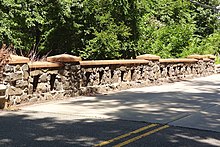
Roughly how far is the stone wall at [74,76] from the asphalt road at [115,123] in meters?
0.48

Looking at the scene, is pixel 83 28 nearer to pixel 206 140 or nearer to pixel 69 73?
pixel 69 73

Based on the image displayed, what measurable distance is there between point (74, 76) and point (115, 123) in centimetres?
420

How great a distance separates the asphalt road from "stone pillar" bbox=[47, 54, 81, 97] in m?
0.42

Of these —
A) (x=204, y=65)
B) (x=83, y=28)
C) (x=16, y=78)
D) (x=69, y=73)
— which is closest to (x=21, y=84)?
(x=16, y=78)

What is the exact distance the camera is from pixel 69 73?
1107 cm

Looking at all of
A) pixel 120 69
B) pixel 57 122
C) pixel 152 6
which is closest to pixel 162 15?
pixel 152 6

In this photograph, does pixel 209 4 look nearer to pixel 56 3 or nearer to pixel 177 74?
pixel 177 74

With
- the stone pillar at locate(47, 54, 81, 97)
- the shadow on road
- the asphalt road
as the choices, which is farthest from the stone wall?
the shadow on road

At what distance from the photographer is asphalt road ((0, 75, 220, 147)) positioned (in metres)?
5.93

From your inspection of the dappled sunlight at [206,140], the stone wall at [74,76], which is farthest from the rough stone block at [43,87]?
the dappled sunlight at [206,140]

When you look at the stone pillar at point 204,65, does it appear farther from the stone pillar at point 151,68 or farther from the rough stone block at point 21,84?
the rough stone block at point 21,84

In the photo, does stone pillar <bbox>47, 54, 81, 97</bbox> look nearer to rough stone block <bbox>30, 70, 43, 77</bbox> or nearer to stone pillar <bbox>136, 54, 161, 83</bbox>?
rough stone block <bbox>30, 70, 43, 77</bbox>

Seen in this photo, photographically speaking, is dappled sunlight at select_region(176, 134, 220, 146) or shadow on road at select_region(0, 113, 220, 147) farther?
dappled sunlight at select_region(176, 134, 220, 146)

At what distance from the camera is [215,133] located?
6.70 meters
